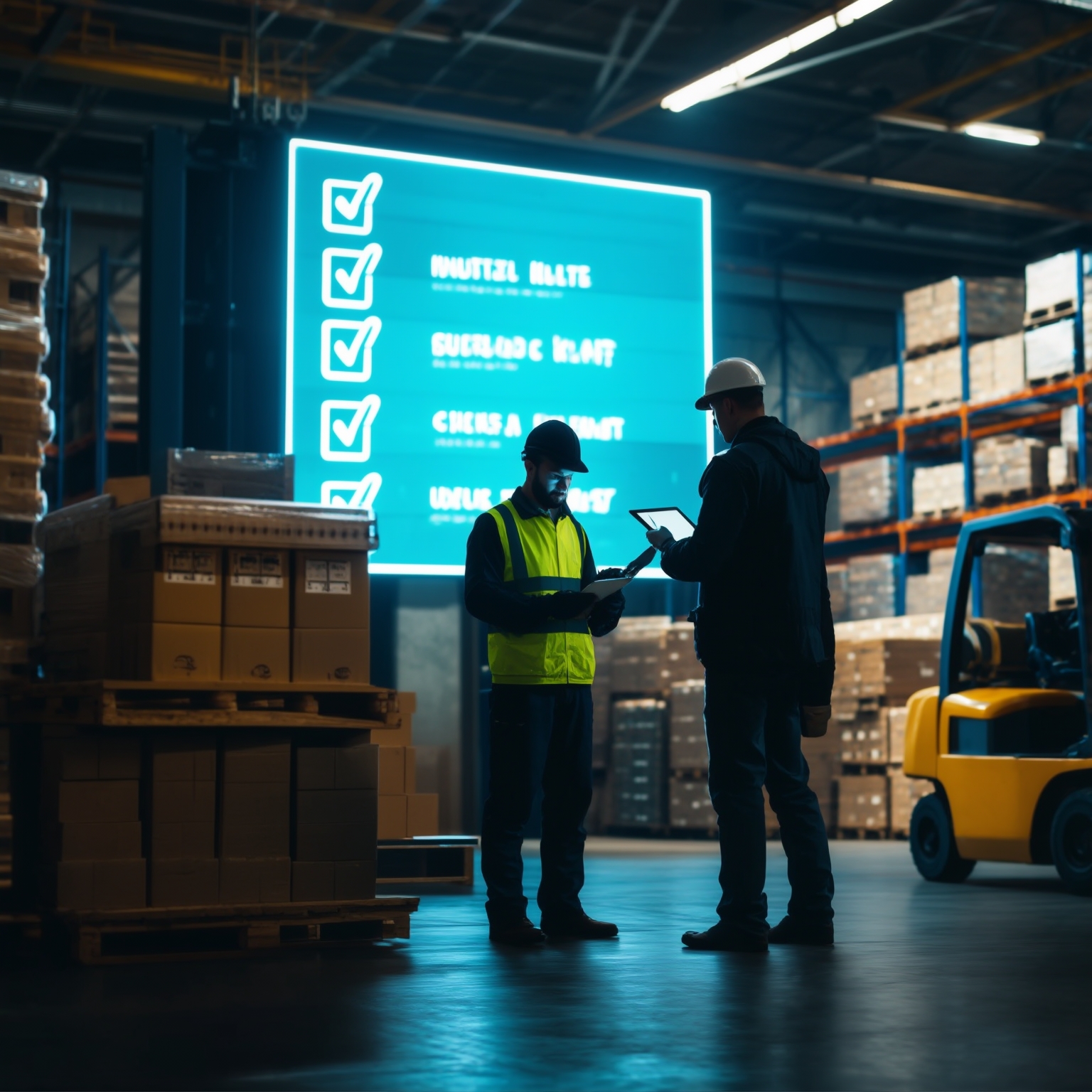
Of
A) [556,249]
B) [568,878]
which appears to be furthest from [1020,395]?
[568,878]

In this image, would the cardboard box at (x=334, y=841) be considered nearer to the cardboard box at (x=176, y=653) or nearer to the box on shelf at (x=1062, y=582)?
the cardboard box at (x=176, y=653)

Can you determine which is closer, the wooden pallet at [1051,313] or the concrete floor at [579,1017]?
the concrete floor at [579,1017]

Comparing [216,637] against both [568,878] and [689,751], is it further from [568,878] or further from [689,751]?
[689,751]

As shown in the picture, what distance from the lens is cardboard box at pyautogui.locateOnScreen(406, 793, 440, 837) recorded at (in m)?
7.97

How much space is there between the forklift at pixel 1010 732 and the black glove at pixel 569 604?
2.98 metres

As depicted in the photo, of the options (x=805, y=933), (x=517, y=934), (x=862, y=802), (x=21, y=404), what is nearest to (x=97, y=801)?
(x=517, y=934)

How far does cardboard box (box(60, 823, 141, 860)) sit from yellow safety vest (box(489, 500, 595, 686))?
123cm

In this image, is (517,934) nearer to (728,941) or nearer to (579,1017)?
(728,941)

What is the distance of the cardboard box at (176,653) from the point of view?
17.0 ft

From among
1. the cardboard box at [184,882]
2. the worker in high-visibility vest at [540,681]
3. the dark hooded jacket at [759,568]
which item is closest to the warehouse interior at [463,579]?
the cardboard box at [184,882]

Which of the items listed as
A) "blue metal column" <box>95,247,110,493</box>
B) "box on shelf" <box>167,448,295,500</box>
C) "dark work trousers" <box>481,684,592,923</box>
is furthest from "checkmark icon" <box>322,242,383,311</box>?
"blue metal column" <box>95,247,110,493</box>

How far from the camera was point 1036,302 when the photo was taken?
1346cm

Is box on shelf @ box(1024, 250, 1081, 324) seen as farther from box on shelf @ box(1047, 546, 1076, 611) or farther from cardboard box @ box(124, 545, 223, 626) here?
cardboard box @ box(124, 545, 223, 626)

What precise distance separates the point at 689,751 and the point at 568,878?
8.28 m
